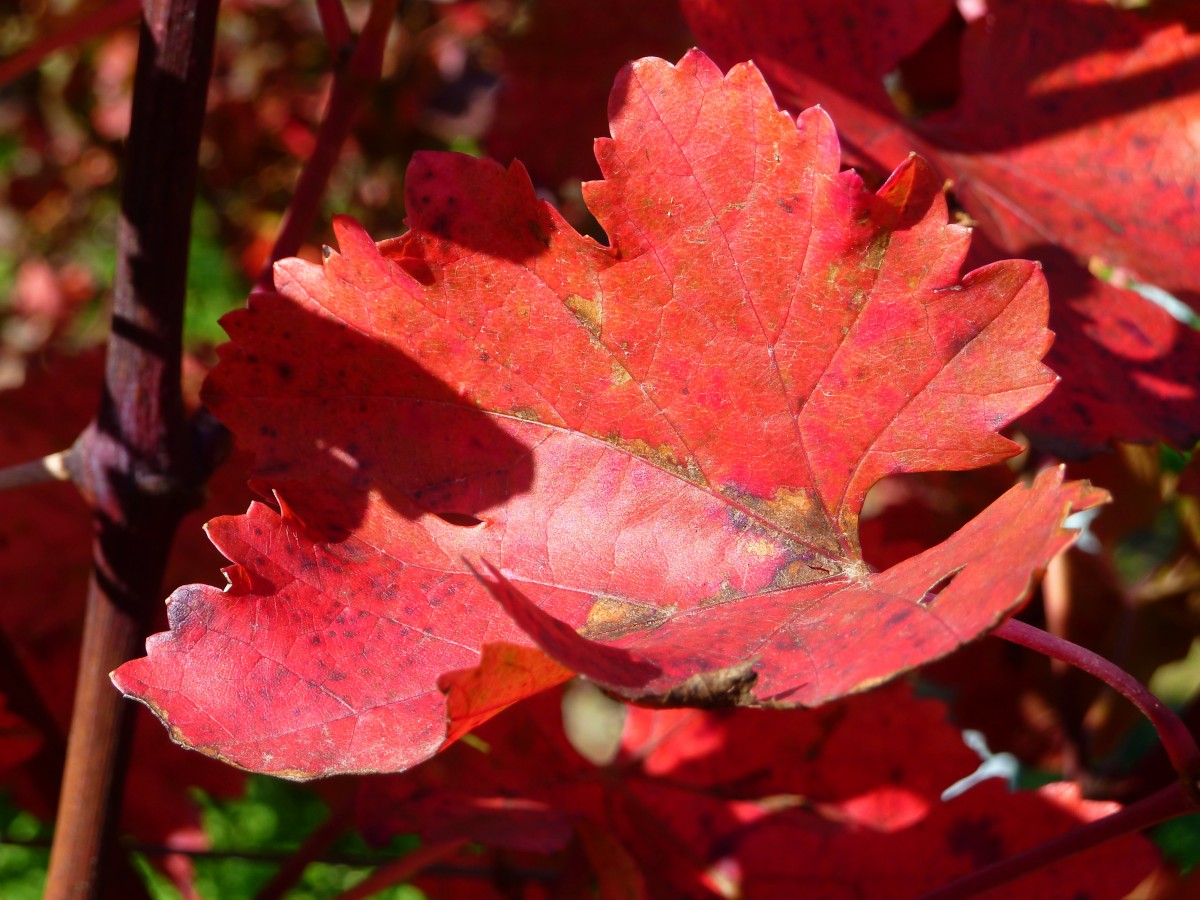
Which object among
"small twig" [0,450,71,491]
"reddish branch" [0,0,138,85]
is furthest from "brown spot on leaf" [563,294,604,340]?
"reddish branch" [0,0,138,85]

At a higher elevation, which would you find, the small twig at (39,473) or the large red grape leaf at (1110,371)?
the large red grape leaf at (1110,371)

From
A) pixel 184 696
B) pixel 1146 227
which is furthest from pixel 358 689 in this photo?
pixel 1146 227

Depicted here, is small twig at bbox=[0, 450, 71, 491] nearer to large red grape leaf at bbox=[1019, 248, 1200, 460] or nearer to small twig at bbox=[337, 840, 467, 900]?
small twig at bbox=[337, 840, 467, 900]

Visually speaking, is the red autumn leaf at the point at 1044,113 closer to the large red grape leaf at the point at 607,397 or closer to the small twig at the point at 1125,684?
the large red grape leaf at the point at 607,397

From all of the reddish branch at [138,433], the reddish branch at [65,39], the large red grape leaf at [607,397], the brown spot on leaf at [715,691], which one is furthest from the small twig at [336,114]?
the brown spot on leaf at [715,691]

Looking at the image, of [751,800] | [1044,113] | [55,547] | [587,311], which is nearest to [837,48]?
[1044,113]

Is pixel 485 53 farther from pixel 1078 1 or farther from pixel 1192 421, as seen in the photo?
pixel 1192 421

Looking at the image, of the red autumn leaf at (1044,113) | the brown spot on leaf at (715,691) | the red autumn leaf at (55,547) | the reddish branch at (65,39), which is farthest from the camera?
the red autumn leaf at (55,547)

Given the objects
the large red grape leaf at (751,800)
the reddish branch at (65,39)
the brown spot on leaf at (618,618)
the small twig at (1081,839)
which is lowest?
the large red grape leaf at (751,800)
